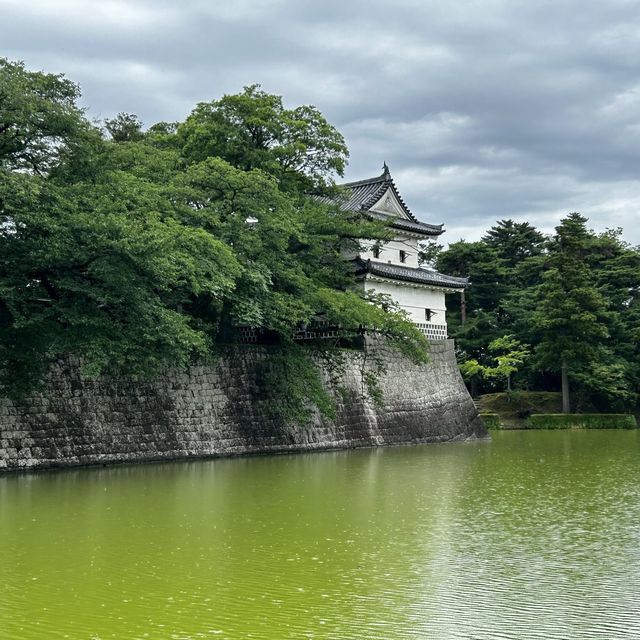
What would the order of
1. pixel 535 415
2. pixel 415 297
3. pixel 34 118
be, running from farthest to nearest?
pixel 535 415 → pixel 415 297 → pixel 34 118

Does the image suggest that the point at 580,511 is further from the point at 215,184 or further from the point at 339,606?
the point at 215,184

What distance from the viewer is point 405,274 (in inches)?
1193

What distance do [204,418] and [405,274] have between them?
1097 centimetres

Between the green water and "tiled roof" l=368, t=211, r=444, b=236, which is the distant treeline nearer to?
"tiled roof" l=368, t=211, r=444, b=236

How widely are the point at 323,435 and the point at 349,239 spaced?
618 cm

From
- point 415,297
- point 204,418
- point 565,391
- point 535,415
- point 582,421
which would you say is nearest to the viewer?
point 204,418

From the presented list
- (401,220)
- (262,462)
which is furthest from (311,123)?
(262,462)

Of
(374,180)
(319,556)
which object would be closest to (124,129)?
(374,180)

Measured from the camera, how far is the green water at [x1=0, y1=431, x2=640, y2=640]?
262 inches

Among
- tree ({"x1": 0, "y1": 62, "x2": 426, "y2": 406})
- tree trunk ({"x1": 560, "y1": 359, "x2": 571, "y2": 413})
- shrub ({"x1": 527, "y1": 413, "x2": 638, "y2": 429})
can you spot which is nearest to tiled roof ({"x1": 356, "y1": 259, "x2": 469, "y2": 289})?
tree ({"x1": 0, "y1": 62, "x2": 426, "y2": 406})

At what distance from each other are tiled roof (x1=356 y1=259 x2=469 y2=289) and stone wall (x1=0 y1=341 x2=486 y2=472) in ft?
8.23

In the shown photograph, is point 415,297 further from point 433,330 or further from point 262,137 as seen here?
point 262,137

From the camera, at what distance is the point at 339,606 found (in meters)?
7.10

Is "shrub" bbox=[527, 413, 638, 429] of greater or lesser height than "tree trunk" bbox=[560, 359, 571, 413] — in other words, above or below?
below
